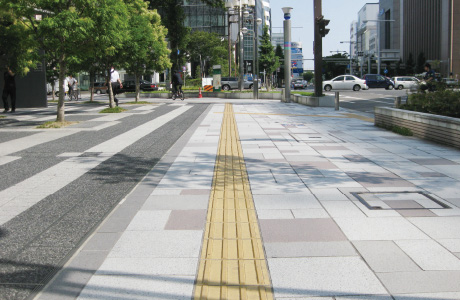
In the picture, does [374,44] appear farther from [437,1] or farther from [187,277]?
[187,277]

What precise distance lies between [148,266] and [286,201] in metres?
2.23

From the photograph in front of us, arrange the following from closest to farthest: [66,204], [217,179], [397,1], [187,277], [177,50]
Result: [187,277] → [66,204] → [217,179] → [177,50] → [397,1]

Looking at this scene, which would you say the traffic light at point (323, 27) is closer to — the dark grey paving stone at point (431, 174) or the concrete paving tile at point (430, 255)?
the dark grey paving stone at point (431, 174)

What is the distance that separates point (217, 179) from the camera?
680 centimetres

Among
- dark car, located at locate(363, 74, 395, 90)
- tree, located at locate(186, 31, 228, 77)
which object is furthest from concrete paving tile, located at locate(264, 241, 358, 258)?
tree, located at locate(186, 31, 228, 77)

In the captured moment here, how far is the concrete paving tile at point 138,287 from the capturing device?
3.10 m

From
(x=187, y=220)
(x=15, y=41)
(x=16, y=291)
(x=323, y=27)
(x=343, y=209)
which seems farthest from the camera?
(x=323, y=27)

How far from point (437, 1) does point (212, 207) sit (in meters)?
100

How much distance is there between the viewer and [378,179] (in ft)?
21.8

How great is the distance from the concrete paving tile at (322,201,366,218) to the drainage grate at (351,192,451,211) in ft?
0.57

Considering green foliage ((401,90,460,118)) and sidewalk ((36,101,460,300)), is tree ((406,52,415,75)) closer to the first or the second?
green foliage ((401,90,460,118))

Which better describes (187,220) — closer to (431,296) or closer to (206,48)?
(431,296)

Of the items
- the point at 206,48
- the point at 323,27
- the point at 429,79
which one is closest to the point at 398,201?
the point at 429,79

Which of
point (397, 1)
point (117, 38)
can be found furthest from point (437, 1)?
point (117, 38)
